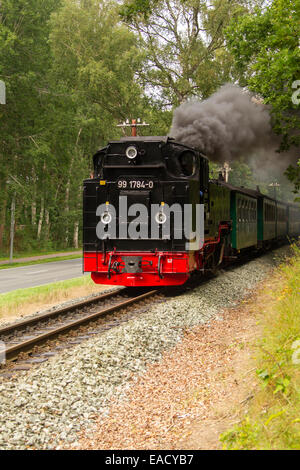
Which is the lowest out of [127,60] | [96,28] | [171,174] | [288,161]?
[171,174]

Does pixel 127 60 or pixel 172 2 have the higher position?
pixel 172 2

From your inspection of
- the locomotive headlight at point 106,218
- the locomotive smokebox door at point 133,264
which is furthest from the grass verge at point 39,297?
the locomotive headlight at point 106,218

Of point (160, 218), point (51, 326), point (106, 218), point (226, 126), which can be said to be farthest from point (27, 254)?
point (51, 326)

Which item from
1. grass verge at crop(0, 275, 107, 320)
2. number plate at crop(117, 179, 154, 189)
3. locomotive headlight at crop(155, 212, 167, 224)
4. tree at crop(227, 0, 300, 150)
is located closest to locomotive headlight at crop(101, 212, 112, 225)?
number plate at crop(117, 179, 154, 189)

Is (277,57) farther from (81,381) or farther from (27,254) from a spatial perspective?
(27,254)

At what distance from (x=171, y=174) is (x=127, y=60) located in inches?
701

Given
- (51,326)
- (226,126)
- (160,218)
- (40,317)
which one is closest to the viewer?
(51,326)

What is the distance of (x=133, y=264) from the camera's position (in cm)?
1019

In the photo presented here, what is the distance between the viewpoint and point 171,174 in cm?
1038

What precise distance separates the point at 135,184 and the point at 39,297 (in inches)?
157

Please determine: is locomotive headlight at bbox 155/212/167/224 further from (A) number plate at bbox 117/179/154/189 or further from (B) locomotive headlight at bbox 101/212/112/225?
(B) locomotive headlight at bbox 101/212/112/225

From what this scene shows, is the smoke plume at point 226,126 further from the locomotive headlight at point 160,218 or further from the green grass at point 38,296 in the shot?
the green grass at point 38,296
